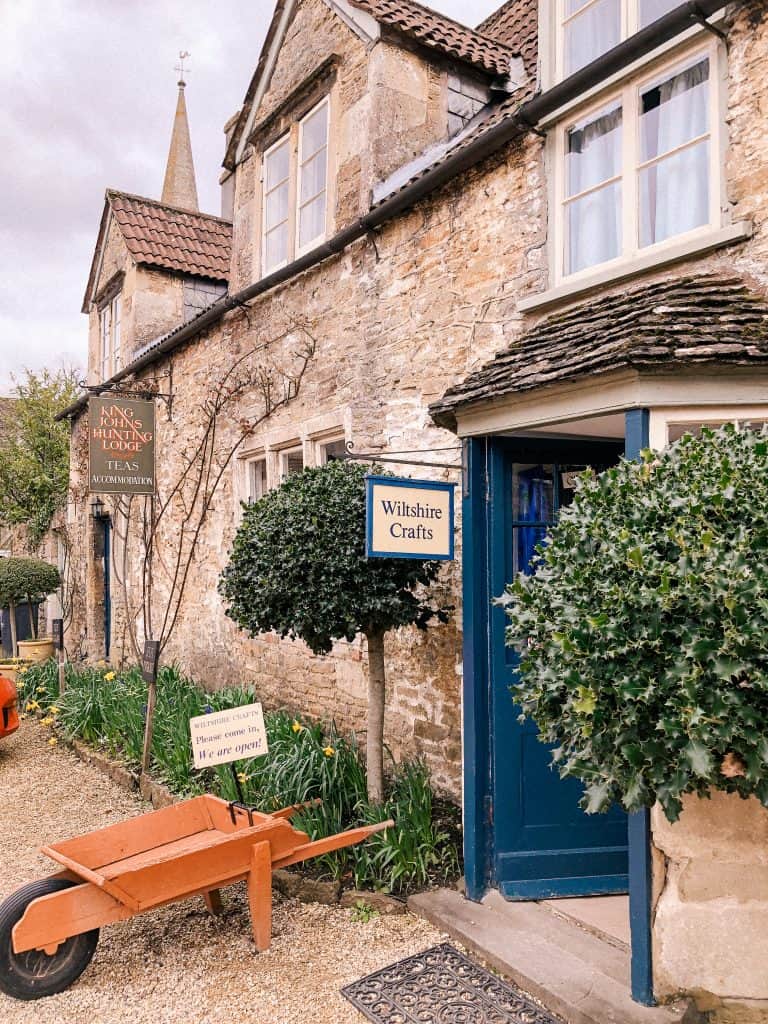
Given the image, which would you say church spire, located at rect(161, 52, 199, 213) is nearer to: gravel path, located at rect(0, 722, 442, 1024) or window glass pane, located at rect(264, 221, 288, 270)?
window glass pane, located at rect(264, 221, 288, 270)

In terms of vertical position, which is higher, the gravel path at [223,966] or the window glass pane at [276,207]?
the window glass pane at [276,207]

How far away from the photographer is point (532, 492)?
4891 millimetres

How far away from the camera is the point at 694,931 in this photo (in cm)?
324

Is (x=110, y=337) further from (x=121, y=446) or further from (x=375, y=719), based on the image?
(x=375, y=719)

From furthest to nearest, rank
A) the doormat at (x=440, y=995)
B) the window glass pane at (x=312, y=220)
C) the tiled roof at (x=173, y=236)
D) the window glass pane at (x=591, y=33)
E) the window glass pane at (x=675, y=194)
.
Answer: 1. the tiled roof at (x=173, y=236)
2. the window glass pane at (x=312, y=220)
3. the window glass pane at (x=591, y=33)
4. the window glass pane at (x=675, y=194)
5. the doormat at (x=440, y=995)

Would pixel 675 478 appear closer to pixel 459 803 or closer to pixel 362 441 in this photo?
pixel 459 803

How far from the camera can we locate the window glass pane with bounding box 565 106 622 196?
4.95 meters

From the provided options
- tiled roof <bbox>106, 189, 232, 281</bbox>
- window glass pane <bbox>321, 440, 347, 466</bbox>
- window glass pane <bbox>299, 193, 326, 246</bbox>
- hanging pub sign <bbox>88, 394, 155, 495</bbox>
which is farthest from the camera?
tiled roof <bbox>106, 189, 232, 281</bbox>

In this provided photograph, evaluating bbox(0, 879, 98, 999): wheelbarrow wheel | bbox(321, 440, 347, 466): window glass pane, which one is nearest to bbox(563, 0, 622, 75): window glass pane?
bbox(321, 440, 347, 466): window glass pane

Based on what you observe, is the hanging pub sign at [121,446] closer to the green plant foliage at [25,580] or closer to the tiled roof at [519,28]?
the green plant foliage at [25,580]

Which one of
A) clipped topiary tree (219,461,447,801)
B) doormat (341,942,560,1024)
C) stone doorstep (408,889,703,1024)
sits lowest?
doormat (341,942,560,1024)

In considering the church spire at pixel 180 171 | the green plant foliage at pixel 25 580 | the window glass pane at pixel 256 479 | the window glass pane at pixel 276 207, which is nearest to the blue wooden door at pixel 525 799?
the window glass pane at pixel 256 479

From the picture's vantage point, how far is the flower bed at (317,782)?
4832mm

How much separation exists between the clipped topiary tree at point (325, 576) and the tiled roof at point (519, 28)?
14.5ft
